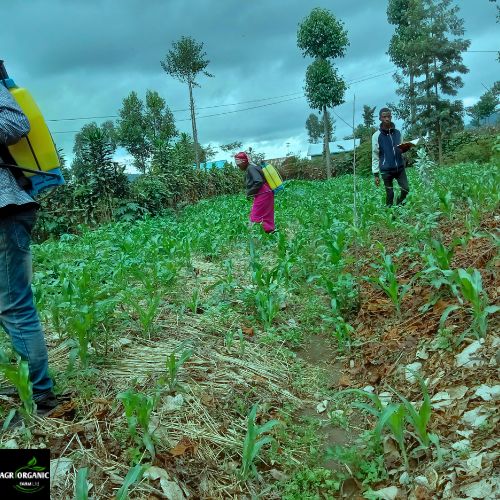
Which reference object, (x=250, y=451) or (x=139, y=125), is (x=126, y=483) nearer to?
(x=250, y=451)

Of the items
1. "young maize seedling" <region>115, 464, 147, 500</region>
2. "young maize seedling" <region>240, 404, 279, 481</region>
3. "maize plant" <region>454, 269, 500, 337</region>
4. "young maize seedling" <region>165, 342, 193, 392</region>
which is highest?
"maize plant" <region>454, 269, 500, 337</region>

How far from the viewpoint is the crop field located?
6.87ft

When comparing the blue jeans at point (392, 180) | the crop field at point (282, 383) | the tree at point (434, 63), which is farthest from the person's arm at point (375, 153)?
the tree at point (434, 63)

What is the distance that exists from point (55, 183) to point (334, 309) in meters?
2.39

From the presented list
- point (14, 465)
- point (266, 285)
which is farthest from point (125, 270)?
point (14, 465)

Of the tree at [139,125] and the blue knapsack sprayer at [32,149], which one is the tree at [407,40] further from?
the blue knapsack sprayer at [32,149]

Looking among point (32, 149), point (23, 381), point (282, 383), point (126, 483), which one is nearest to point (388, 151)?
point (282, 383)

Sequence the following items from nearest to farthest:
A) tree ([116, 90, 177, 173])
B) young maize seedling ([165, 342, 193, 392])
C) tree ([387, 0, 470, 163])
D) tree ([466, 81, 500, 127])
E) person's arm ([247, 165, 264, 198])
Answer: young maize seedling ([165, 342, 193, 392]), tree ([466, 81, 500, 127]), person's arm ([247, 165, 264, 198]), tree ([387, 0, 470, 163]), tree ([116, 90, 177, 173])

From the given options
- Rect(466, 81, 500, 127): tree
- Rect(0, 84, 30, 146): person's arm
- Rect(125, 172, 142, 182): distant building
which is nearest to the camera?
Rect(0, 84, 30, 146): person's arm

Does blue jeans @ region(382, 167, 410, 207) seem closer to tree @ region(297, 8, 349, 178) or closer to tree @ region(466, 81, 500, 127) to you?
tree @ region(466, 81, 500, 127)

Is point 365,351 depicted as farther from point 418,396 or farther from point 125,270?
point 125,270

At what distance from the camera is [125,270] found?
4988 millimetres

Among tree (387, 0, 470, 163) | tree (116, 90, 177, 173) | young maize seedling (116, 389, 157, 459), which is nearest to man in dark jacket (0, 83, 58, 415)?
young maize seedling (116, 389, 157, 459)

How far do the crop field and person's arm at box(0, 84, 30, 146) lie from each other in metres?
1.09
